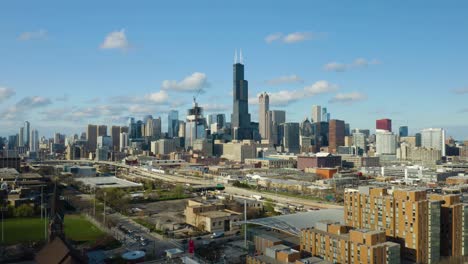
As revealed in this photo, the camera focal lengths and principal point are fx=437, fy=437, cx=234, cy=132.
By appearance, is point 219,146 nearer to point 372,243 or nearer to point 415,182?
point 415,182

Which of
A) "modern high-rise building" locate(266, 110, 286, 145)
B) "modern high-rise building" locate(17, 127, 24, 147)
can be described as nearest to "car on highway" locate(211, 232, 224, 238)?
"modern high-rise building" locate(266, 110, 286, 145)

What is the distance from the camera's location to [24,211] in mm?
32812

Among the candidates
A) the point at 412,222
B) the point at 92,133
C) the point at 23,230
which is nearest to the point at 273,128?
the point at 92,133

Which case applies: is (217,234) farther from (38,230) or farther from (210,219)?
(38,230)

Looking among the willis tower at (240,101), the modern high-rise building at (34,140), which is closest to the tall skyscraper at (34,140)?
the modern high-rise building at (34,140)

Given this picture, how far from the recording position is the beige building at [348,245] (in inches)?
714

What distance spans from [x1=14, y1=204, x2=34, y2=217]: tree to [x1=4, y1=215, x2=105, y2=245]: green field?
30.0 inches

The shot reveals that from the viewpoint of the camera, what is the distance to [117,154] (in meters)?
111

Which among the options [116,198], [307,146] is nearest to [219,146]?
[307,146]

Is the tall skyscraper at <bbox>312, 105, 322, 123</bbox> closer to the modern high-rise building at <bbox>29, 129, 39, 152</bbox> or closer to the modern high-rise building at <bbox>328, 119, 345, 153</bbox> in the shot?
the modern high-rise building at <bbox>328, 119, 345, 153</bbox>

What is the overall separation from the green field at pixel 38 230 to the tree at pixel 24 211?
0.76m

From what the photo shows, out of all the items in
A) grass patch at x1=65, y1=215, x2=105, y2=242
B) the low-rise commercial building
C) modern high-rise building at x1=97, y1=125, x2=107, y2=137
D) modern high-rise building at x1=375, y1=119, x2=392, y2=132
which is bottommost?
grass patch at x1=65, y1=215, x2=105, y2=242

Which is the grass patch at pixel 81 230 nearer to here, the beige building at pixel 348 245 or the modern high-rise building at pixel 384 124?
the beige building at pixel 348 245

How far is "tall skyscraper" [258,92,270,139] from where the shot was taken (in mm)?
152875
